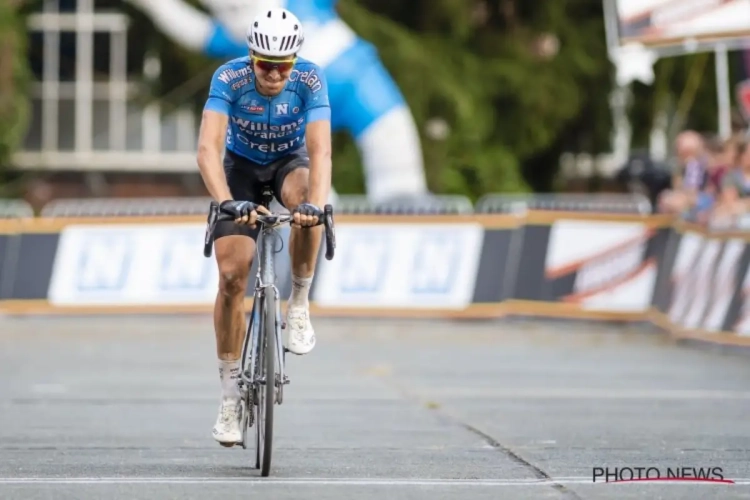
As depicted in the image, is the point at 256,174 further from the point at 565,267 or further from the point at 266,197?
the point at 565,267

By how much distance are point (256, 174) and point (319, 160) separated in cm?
63

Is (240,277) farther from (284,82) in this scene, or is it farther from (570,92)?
(570,92)

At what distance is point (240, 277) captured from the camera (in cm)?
909

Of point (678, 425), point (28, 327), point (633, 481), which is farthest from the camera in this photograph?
point (28, 327)

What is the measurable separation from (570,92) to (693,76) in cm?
212

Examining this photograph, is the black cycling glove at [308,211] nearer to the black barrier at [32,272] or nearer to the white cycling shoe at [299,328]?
the white cycling shoe at [299,328]

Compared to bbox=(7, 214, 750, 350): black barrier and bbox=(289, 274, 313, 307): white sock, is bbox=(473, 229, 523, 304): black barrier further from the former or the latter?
bbox=(289, 274, 313, 307): white sock

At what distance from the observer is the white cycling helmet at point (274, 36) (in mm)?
8727

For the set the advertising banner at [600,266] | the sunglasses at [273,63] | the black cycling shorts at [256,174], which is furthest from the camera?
the advertising banner at [600,266]

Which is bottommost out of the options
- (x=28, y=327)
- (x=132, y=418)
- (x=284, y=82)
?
(x=28, y=327)

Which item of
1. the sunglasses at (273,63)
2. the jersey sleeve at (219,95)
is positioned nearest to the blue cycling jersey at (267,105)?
the jersey sleeve at (219,95)

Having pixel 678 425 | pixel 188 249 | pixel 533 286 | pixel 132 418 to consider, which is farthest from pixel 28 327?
pixel 678 425

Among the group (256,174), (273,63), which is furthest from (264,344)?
(273,63)

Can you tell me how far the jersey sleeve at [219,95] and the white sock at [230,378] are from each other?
1298 millimetres
